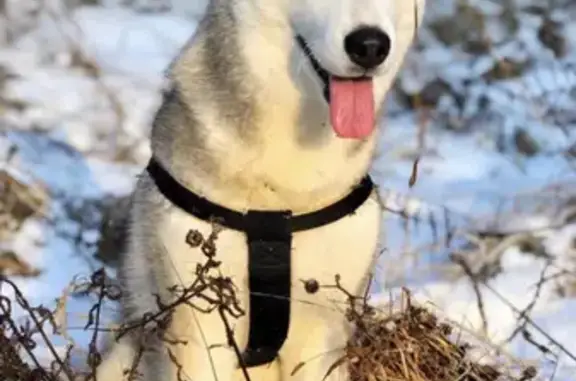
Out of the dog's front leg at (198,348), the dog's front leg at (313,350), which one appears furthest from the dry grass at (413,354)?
the dog's front leg at (198,348)

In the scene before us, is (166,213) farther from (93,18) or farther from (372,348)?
(93,18)

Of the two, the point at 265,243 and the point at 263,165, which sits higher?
the point at 263,165

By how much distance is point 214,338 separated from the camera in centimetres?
345

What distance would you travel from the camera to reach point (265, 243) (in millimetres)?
3430

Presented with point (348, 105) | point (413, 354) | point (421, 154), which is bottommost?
point (421, 154)

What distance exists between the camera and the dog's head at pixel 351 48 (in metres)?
3.21

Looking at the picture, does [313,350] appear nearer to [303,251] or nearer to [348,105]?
[303,251]

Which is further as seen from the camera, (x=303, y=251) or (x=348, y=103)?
(x=303, y=251)

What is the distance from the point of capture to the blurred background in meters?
5.53

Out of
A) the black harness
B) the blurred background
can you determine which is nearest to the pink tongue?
the black harness

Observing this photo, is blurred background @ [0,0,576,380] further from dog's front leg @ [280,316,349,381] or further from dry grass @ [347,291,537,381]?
dog's front leg @ [280,316,349,381]

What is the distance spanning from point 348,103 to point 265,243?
39 centimetres

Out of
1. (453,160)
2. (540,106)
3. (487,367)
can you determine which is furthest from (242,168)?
(540,106)

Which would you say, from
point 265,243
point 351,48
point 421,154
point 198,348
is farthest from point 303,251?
point 421,154
